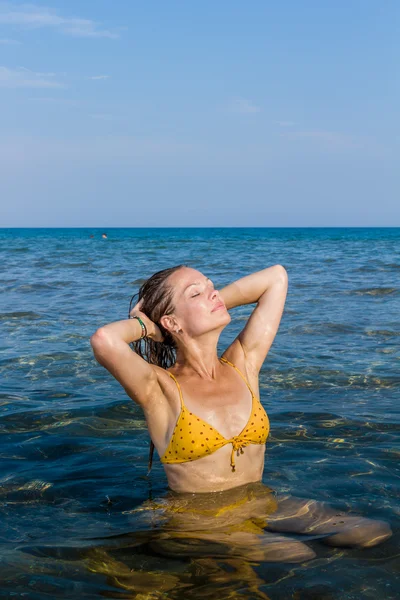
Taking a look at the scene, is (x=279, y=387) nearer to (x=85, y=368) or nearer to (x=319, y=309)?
(x=85, y=368)

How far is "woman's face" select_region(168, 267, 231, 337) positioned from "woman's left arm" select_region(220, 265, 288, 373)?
42 centimetres

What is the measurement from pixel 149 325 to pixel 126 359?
0.43 m

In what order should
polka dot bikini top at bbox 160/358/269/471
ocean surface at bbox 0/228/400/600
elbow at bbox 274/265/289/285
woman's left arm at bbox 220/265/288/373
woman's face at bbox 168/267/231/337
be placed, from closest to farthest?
ocean surface at bbox 0/228/400/600, polka dot bikini top at bbox 160/358/269/471, woman's face at bbox 168/267/231/337, woman's left arm at bbox 220/265/288/373, elbow at bbox 274/265/289/285

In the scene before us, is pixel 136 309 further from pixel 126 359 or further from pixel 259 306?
pixel 259 306

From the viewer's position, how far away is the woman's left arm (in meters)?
4.67

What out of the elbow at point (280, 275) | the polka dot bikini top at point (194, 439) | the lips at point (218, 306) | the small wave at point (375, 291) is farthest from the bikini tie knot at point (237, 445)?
the small wave at point (375, 291)

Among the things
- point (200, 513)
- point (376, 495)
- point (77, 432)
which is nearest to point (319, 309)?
point (77, 432)

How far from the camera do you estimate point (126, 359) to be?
3980mm

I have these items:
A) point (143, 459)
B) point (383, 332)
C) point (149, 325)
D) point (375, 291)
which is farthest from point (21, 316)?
point (149, 325)

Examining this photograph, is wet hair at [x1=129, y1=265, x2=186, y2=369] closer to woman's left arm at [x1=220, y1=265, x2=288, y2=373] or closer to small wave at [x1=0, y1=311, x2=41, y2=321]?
woman's left arm at [x1=220, y1=265, x2=288, y2=373]

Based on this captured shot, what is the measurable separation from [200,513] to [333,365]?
490 centimetres

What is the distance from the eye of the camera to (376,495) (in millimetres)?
4844

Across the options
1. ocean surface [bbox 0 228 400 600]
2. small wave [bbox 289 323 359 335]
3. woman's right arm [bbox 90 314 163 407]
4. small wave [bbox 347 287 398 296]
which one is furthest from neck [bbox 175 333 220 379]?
small wave [bbox 347 287 398 296]

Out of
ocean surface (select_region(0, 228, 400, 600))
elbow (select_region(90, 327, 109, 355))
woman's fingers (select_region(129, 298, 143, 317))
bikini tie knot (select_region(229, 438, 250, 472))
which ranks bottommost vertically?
ocean surface (select_region(0, 228, 400, 600))
